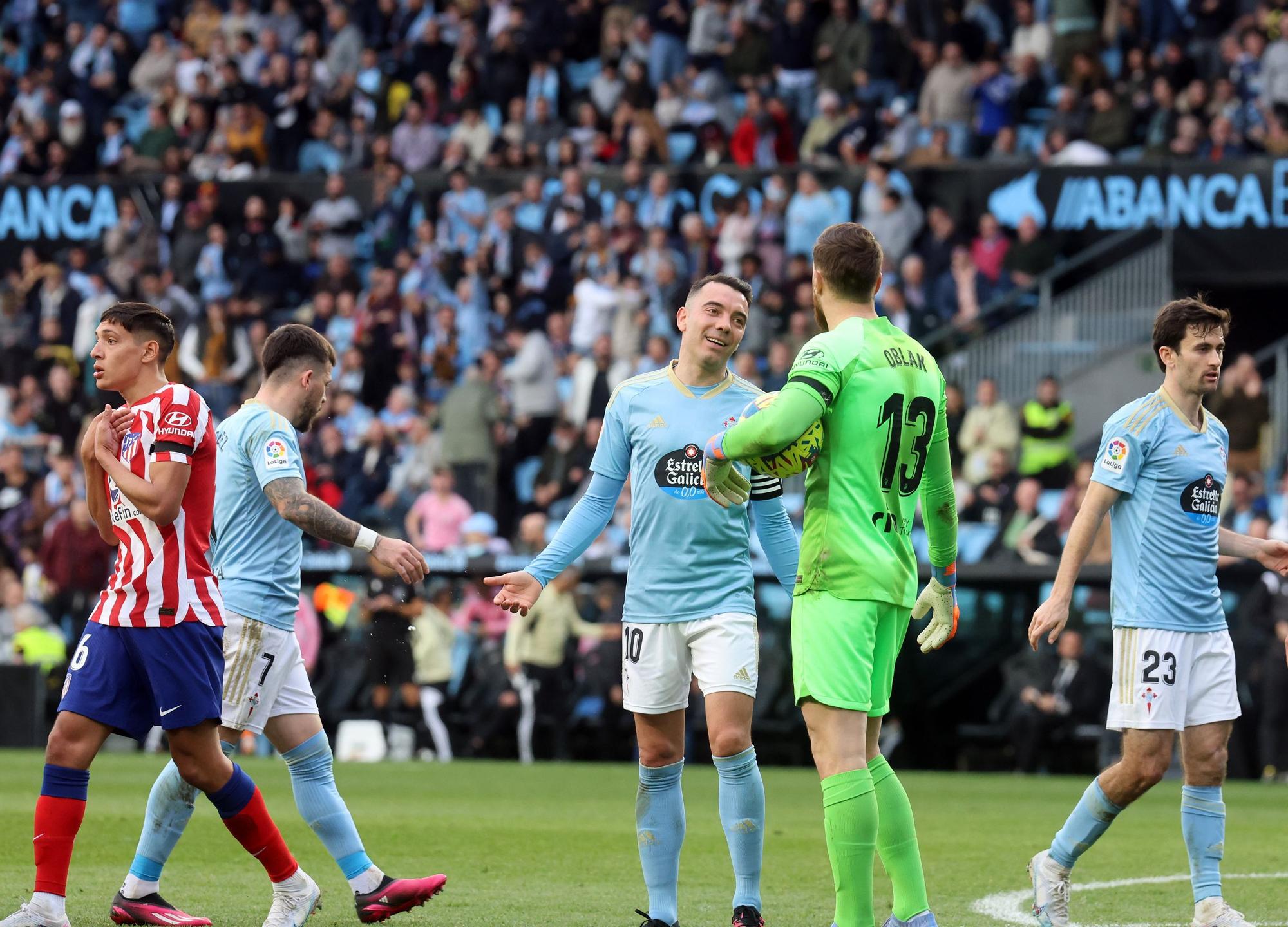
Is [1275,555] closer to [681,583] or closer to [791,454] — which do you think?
[681,583]

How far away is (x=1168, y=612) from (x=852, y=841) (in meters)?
2.05

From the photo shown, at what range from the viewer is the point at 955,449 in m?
19.2

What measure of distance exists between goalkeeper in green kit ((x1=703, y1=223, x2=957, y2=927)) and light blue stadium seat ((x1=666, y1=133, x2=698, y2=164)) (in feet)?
58.1

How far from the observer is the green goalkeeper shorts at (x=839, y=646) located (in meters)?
6.07

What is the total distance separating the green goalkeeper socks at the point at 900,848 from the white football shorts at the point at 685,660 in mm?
940

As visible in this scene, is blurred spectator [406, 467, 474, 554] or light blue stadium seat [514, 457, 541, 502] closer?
blurred spectator [406, 467, 474, 554]

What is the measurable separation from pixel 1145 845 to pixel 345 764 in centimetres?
836

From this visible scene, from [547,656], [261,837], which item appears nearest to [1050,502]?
[547,656]

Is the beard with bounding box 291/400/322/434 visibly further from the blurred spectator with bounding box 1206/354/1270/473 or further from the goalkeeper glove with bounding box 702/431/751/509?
the blurred spectator with bounding box 1206/354/1270/473

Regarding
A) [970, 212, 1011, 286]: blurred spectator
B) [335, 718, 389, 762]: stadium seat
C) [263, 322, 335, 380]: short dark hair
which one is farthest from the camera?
[970, 212, 1011, 286]: blurred spectator

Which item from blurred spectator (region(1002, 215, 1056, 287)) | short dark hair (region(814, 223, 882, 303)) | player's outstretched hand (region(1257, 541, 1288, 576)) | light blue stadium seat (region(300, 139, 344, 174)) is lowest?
player's outstretched hand (region(1257, 541, 1288, 576))

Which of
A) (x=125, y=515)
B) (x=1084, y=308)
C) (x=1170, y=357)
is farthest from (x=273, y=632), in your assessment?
(x=1084, y=308)

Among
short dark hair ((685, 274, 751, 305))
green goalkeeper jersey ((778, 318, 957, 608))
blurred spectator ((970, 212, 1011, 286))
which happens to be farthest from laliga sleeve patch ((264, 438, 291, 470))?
blurred spectator ((970, 212, 1011, 286))

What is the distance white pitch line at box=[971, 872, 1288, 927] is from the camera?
298 inches
